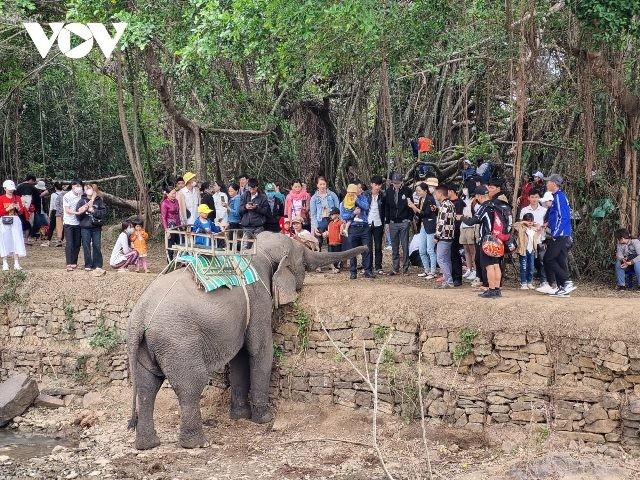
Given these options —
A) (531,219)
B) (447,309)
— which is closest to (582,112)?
(531,219)

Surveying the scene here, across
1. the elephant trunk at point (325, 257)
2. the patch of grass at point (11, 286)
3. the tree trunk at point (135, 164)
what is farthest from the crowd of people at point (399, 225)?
the tree trunk at point (135, 164)

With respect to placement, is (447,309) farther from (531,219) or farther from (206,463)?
(206,463)

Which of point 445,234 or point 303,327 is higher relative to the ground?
point 445,234

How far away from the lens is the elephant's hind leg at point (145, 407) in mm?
10414

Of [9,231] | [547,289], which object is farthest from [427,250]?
[9,231]

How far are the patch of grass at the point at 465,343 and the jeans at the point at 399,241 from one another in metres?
2.82

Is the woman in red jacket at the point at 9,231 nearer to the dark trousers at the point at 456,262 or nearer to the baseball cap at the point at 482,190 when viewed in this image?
the dark trousers at the point at 456,262

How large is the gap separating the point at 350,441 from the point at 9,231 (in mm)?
6203

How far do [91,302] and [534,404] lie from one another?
6198 mm

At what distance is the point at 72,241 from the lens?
44.7ft

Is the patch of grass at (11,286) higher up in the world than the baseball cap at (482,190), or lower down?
lower down

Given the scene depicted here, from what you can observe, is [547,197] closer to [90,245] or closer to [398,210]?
[398,210]

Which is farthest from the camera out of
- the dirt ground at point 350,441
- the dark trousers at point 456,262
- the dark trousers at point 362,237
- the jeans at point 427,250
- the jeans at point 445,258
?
the dark trousers at point 362,237

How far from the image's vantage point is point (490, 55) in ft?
45.3
